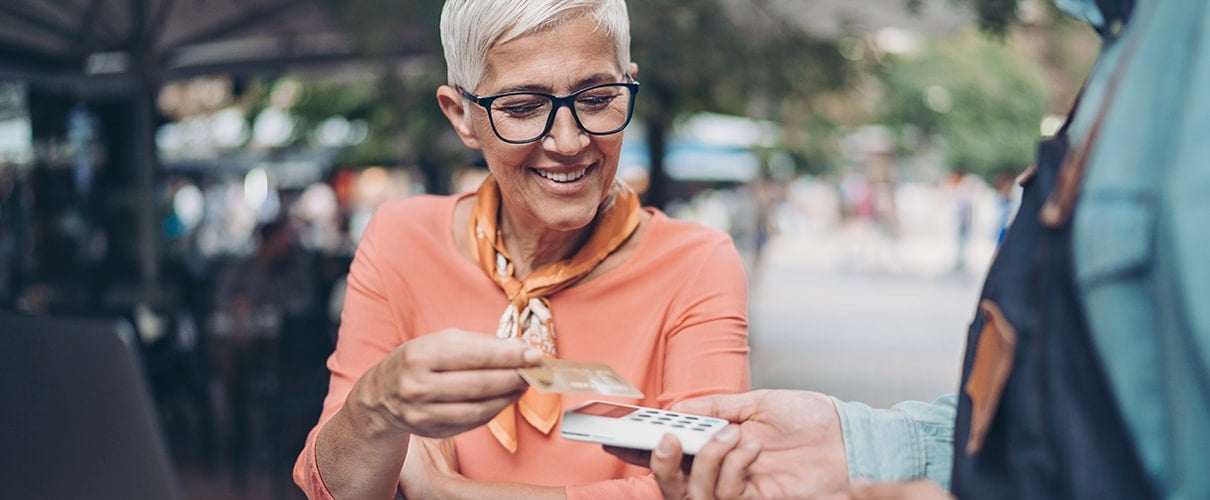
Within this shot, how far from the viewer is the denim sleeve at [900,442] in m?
1.46

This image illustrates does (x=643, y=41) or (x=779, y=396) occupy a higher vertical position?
(x=643, y=41)

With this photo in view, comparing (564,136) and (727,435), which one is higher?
(564,136)

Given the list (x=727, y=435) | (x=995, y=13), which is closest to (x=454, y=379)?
(x=727, y=435)

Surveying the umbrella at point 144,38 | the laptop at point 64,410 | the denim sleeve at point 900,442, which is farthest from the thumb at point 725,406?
the umbrella at point 144,38

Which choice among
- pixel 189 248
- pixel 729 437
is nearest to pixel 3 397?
pixel 729 437

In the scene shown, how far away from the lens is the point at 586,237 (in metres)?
1.94

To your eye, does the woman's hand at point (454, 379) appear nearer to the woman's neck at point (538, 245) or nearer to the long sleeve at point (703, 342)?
→ the long sleeve at point (703, 342)

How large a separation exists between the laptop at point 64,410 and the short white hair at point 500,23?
2.11 feet

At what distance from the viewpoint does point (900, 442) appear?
149 centimetres

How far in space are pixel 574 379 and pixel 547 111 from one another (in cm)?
53

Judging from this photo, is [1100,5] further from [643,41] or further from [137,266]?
[137,266]

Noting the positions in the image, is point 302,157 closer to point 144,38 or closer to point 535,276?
point 144,38

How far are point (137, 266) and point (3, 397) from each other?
781cm

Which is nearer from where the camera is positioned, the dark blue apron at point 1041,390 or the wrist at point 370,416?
the dark blue apron at point 1041,390
